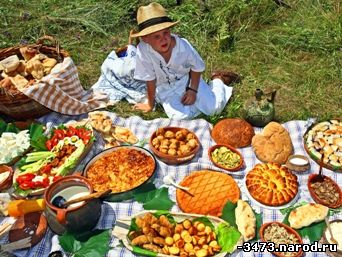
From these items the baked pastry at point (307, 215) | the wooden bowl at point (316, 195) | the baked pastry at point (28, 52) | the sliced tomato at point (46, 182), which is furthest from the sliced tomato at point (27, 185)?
the wooden bowl at point (316, 195)

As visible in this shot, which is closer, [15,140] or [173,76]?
[15,140]

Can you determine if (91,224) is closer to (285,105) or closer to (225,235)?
(225,235)

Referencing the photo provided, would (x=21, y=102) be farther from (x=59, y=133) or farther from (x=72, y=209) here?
(x=72, y=209)

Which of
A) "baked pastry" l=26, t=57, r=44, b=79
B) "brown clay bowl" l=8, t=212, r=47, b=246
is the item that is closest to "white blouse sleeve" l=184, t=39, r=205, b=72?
"baked pastry" l=26, t=57, r=44, b=79

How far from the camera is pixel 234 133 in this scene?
5031 millimetres

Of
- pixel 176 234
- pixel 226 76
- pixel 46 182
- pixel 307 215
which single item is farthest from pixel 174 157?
pixel 226 76

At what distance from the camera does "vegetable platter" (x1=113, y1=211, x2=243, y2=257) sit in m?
3.75

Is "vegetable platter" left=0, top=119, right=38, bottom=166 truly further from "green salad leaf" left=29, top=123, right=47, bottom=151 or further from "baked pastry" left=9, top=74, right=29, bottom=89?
"baked pastry" left=9, top=74, right=29, bottom=89

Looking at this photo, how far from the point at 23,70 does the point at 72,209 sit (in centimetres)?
263

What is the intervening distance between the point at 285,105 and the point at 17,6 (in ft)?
19.5

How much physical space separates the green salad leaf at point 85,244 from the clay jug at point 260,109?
94.1 inches

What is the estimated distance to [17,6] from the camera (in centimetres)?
861

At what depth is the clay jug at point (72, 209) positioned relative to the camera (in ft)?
12.3

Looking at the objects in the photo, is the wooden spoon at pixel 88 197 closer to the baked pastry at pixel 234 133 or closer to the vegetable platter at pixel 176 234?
the vegetable platter at pixel 176 234
